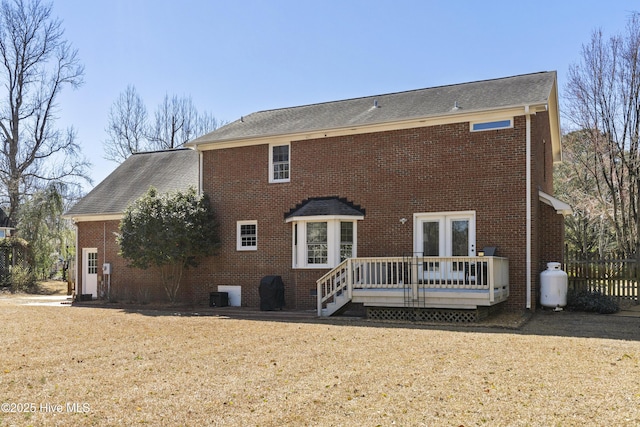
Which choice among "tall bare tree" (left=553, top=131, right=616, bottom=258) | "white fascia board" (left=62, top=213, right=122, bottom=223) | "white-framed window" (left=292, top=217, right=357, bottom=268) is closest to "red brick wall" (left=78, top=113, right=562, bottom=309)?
"white-framed window" (left=292, top=217, right=357, bottom=268)

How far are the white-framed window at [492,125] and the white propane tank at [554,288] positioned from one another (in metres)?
3.97

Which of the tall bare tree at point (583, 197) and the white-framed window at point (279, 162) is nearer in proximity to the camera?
the white-framed window at point (279, 162)

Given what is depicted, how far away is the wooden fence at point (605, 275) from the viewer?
15664 mm

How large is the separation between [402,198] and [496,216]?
106 inches

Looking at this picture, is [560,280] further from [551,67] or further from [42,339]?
[42,339]

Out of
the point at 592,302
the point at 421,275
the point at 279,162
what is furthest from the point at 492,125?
the point at 279,162

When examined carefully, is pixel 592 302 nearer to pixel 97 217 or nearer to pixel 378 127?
pixel 378 127

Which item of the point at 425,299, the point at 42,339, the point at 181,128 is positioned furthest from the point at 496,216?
the point at 181,128

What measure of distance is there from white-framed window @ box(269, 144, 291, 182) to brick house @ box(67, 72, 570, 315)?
35mm

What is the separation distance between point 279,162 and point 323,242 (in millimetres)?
3262

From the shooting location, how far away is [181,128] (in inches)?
1753

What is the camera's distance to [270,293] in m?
16.5

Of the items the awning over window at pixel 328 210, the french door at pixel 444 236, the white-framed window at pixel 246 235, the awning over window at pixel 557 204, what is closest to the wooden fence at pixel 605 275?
the awning over window at pixel 557 204

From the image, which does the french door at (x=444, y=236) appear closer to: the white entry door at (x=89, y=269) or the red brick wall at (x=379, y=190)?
the red brick wall at (x=379, y=190)
